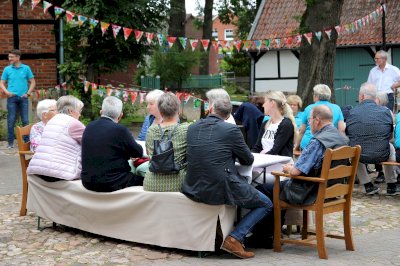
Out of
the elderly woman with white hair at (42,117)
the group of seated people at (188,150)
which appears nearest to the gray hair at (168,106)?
the group of seated people at (188,150)

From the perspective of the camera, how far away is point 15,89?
14641mm

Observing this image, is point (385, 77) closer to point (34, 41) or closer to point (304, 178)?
point (304, 178)

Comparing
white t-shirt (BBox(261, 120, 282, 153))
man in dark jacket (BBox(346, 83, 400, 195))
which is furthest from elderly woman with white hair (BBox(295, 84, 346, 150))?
white t-shirt (BBox(261, 120, 282, 153))

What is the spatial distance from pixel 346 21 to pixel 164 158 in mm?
22375

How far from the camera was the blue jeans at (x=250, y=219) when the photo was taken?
268 inches

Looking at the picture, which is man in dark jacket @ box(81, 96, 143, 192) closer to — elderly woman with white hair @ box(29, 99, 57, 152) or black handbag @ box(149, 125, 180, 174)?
black handbag @ box(149, 125, 180, 174)

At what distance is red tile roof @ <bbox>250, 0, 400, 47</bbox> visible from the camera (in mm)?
27328

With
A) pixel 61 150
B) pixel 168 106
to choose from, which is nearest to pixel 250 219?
pixel 168 106

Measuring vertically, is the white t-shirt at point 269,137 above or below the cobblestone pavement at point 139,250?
above

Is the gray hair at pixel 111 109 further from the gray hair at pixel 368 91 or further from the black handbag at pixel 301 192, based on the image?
the gray hair at pixel 368 91

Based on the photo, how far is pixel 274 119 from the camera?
8.33 metres

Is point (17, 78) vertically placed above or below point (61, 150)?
above

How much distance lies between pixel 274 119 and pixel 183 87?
1150 inches

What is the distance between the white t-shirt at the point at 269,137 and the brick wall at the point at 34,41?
10669mm
